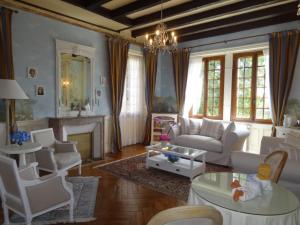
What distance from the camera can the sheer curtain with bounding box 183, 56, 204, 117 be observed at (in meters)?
5.81

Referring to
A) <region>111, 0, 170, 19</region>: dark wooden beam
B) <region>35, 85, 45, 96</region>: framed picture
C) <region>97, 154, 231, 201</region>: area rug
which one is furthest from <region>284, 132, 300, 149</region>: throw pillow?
<region>35, 85, 45, 96</region>: framed picture

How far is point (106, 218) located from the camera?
2.45 meters

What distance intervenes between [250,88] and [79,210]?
14.8ft

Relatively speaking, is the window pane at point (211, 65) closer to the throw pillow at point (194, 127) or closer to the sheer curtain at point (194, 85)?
the sheer curtain at point (194, 85)

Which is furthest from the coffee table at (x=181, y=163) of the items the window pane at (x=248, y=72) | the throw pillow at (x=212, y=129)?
the window pane at (x=248, y=72)

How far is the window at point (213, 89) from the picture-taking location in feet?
18.3

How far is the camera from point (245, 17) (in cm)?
429

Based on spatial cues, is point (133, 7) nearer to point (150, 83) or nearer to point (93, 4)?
point (93, 4)

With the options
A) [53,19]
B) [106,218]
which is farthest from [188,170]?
[53,19]

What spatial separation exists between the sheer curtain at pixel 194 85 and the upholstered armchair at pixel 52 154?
135 inches

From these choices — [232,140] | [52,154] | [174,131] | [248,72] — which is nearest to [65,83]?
[52,154]

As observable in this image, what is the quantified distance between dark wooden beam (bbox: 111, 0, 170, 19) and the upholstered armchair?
252cm

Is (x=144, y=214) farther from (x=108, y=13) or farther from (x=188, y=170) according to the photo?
(x=108, y=13)

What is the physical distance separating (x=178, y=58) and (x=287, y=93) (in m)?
2.83
